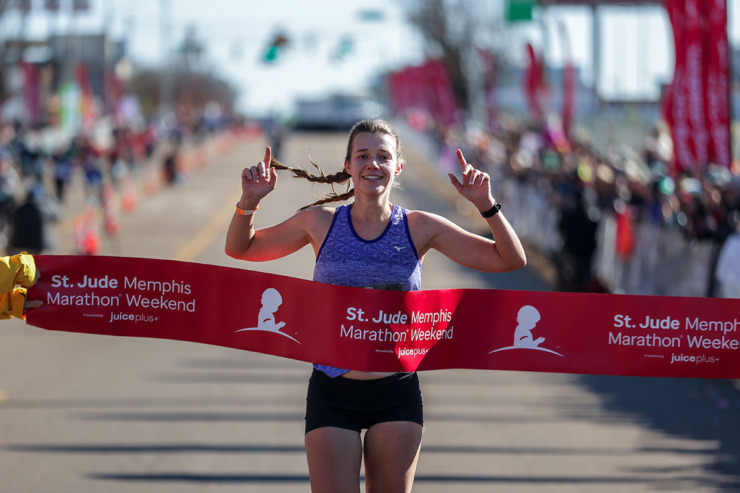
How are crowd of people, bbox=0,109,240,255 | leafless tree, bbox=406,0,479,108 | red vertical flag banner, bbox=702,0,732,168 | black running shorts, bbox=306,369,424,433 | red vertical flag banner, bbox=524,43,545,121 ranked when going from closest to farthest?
black running shorts, bbox=306,369,424,433 < red vertical flag banner, bbox=702,0,732,168 < crowd of people, bbox=0,109,240,255 < red vertical flag banner, bbox=524,43,545,121 < leafless tree, bbox=406,0,479,108

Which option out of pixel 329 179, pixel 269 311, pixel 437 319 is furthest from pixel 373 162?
pixel 269 311

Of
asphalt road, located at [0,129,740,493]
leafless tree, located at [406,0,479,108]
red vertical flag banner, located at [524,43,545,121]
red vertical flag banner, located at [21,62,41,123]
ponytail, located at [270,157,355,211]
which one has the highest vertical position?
leafless tree, located at [406,0,479,108]

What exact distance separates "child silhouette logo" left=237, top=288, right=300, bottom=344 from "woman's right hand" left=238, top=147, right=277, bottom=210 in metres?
0.49

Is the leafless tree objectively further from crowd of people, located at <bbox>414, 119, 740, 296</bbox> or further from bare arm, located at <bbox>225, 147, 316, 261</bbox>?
bare arm, located at <bbox>225, 147, 316, 261</bbox>

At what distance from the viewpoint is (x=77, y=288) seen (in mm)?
5125

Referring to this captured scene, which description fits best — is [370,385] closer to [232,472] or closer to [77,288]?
[77,288]

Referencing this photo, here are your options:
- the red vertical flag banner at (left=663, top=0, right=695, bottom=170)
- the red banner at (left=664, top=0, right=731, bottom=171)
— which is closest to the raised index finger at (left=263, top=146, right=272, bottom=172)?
the red banner at (left=664, top=0, right=731, bottom=171)

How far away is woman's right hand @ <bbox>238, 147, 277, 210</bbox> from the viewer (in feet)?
14.9

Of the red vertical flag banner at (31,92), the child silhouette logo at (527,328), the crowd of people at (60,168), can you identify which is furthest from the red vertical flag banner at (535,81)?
the child silhouette logo at (527,328)

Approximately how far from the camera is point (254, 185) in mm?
4555

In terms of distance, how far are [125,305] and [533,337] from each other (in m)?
1.79

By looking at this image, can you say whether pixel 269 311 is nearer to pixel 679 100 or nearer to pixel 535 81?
pixel 679 100

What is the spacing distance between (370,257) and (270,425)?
15.1 ft

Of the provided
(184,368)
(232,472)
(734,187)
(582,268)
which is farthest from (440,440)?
(582,268)
